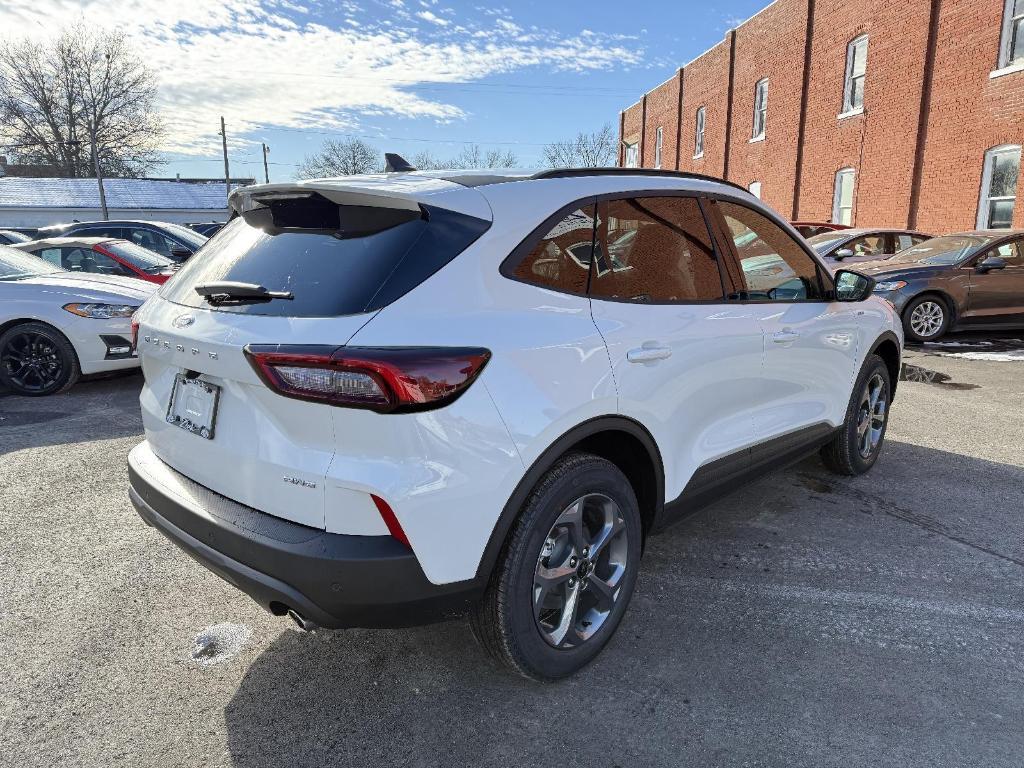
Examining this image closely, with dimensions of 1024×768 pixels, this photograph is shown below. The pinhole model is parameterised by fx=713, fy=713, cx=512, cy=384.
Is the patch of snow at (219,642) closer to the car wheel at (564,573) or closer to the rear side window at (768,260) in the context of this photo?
the car wheel at (564,573)

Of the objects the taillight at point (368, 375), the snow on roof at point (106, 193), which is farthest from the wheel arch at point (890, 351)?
the snow on roof at point (106, 193)

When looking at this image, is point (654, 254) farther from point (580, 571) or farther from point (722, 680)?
point (722, 680)

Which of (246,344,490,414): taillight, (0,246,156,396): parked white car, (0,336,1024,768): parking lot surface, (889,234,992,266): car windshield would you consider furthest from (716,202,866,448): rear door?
(889,234,992,266): car windshield

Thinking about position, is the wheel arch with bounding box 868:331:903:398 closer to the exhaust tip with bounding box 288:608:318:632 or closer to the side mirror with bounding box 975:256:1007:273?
the exhaust tip with bounding box 288:608:318:632

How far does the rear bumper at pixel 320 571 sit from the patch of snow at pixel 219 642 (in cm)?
62

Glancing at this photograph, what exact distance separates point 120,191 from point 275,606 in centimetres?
5885

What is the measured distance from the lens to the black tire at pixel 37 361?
6529mm

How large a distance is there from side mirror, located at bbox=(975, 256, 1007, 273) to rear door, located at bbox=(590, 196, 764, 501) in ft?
29.0

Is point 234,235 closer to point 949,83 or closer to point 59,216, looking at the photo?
point 949,83

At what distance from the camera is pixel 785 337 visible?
3.49 metres

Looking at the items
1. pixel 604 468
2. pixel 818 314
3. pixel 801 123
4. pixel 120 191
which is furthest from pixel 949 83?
pixel 120 191

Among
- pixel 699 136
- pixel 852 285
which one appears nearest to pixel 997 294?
pixel 852 285

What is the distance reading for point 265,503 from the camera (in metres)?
2.13

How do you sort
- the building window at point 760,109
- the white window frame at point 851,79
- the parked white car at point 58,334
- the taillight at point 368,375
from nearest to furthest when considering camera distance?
the taillight at point 368,375 → the parked white car at point 58,334 → the white window frame at point 851,79 → the building window at point 760,109
